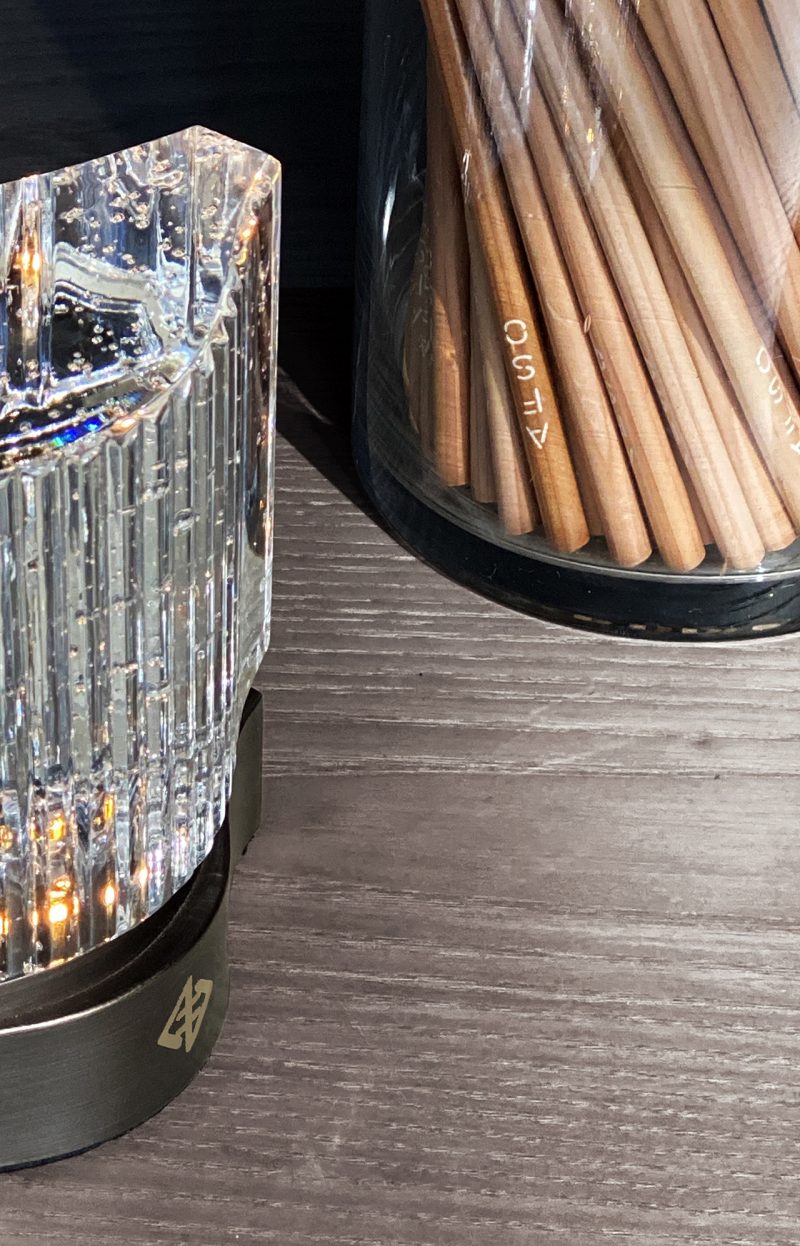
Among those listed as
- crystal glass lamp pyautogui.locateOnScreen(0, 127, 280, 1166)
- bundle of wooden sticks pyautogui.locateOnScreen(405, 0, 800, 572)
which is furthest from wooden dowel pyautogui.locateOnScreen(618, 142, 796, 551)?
crystal glass lamp pyautogui.locateOnScreen(0, 127, 280, 1166)

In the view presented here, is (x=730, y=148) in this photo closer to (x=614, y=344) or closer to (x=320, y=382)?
(x=614, y=344)

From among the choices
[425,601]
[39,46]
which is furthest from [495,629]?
[39,46]

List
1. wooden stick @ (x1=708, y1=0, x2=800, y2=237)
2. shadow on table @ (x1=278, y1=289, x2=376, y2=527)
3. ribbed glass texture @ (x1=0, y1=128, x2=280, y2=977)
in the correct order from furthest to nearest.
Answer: shadow on table @ (x1=278, y1=289, x2=376, y2=527) < wooden stick @ (x1=708, y1=0, x2=800, y2=237) < ribbed glass texture @ (x1=0, y1=128, x2=280, y2=977)

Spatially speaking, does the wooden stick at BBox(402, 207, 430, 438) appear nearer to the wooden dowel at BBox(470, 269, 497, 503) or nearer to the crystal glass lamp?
the wooden dowel at BBox(470, 269, 497, 503)

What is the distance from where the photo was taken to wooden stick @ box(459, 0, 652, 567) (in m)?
0.31

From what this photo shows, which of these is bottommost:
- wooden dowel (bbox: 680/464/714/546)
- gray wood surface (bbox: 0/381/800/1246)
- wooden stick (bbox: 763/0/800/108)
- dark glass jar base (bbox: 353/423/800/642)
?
gray wood surface (bbox: 0/381/800/1246)

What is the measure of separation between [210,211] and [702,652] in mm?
168

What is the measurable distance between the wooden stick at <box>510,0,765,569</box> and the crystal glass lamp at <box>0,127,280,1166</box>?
102mm

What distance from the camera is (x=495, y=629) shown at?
35 cm

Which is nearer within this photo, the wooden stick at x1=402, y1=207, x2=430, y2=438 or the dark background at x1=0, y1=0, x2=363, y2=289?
the wooden stick at x1=402, y1=207, x2=430, y2=438

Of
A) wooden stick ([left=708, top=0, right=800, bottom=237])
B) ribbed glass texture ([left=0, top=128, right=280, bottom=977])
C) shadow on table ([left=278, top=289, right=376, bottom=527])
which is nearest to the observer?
ribbed glass texture ([left=0, top=128, right=280, bottom=977])

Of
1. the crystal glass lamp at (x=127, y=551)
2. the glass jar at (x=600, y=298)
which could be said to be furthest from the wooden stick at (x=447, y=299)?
the crystal glass lamp at (x=127, y=551)

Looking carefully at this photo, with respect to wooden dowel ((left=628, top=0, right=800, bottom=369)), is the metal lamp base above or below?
below

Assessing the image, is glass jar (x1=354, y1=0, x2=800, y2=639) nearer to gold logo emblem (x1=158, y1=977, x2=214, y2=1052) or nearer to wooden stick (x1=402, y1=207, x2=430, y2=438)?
wooden stick (x1=402, y1=207, x2=430, y2=438)
